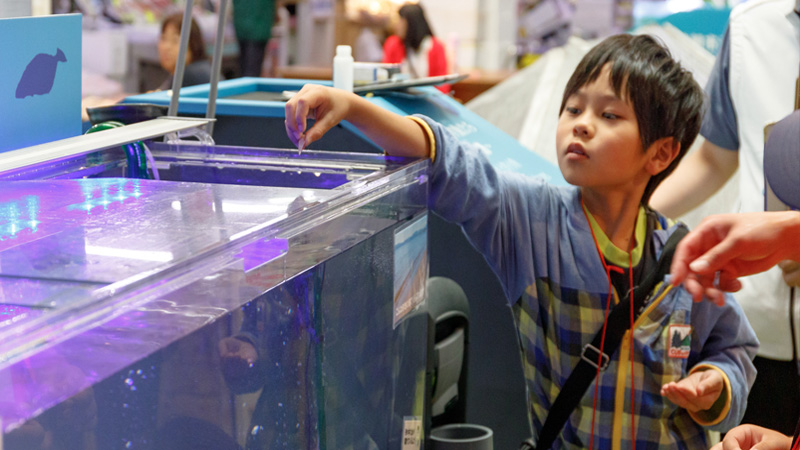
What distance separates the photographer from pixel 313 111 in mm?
1039

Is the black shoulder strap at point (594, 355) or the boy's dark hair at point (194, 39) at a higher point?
the boy's dark hair at point (194, 39)

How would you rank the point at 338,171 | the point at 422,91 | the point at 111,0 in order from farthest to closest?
the point at 111,0, the point at 422,91, the point at 338,171

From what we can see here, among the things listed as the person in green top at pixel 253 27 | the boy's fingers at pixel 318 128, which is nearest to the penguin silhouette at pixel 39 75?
the boy's fingers at pixel 318 128

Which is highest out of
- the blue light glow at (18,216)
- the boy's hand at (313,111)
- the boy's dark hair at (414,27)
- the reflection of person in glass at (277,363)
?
the boy's dark hair at (414,27)

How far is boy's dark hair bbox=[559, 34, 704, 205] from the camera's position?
1.25 meters

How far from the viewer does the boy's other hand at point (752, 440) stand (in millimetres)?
923

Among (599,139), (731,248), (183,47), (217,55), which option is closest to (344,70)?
(217,55)

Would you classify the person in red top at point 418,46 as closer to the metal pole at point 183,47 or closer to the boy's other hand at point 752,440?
the metal pole at point 183,47

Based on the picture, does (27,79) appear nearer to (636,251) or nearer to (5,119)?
(5,119)

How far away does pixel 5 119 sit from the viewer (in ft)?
3.06

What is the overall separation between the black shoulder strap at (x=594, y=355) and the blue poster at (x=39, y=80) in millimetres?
785

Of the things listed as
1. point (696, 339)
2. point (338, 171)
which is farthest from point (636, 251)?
point (338, 171)

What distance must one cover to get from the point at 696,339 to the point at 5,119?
3.31ft

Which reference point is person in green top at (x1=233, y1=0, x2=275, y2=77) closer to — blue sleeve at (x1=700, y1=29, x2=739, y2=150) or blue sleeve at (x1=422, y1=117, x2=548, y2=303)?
blue sleeve at (x1=700, y1=29, x2=739, y2=150)
